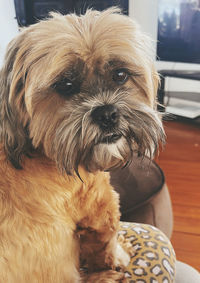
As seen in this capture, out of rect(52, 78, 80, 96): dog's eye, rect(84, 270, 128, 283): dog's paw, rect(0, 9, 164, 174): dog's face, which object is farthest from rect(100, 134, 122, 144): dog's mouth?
rect(84, 270, 128, 283): dog's paw

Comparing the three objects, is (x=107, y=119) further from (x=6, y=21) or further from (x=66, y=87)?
(x=6, y=21)

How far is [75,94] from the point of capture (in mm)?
844

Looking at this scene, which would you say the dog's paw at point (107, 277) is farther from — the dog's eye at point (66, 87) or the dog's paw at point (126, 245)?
the dog's eye at point (66, 87)

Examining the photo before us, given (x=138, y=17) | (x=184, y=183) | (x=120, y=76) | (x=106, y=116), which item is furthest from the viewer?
(x=138, y=17)

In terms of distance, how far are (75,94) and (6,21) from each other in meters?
2.96

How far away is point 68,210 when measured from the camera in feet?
2.88

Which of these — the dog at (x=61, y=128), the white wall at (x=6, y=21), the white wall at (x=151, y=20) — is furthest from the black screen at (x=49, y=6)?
the dog at (x=61, y=128)

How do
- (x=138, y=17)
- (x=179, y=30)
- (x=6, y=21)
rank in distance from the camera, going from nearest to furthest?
(x=179, y=30)
(x=6, y=21)
(x=138, y=17)

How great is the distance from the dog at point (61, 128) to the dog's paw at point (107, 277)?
7 cm

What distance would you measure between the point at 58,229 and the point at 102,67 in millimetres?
452

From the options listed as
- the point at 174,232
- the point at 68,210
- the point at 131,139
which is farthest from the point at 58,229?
the point at 174,232

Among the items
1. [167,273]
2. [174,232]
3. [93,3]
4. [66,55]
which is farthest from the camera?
[93,3]

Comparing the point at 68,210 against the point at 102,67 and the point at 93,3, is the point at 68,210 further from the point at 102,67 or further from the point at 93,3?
the point at 93,3

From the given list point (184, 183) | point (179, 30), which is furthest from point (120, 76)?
point (179, 30)
